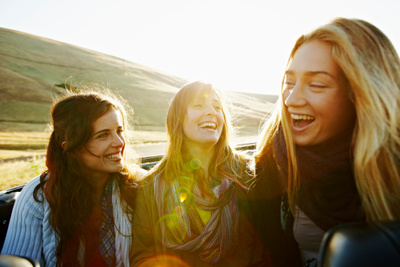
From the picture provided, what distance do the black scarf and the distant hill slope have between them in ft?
69.3

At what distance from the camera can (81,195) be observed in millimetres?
2545

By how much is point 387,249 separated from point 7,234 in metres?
2.59

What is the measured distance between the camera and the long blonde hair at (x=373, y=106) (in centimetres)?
142

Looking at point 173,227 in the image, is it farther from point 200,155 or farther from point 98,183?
point 98,183

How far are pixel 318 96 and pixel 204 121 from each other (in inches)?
46.7

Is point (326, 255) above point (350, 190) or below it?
above

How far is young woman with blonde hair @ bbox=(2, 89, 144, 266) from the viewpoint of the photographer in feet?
7.34

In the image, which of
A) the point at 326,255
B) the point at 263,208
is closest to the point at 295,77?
the point at 263,208

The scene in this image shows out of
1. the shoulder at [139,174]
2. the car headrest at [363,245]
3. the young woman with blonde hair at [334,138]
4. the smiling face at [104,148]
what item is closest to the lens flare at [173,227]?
the shoulder at [139,174]

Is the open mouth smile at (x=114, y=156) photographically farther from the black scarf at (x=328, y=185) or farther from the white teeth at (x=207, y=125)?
the black scarf at (x=328, y=185)

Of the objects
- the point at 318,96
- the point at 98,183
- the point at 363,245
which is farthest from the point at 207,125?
the point at 363,245

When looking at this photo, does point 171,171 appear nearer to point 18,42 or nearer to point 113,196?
point 113,196

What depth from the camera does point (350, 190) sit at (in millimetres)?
1656

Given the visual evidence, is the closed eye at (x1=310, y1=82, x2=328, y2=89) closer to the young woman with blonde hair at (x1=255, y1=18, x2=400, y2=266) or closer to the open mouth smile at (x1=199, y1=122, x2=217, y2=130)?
the young woman with blonde hair at (x1=255, y1=18, x2=400, y2=266)
